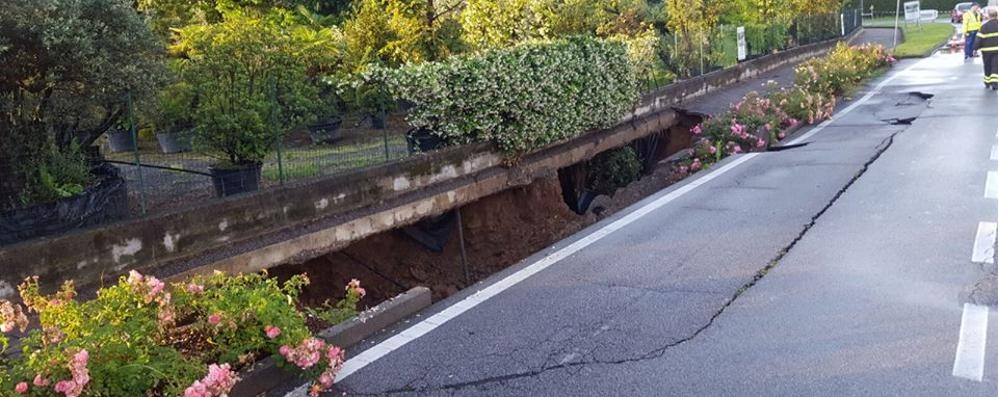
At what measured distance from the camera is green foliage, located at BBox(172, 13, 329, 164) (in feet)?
32.2

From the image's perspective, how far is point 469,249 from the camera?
11.9 metres

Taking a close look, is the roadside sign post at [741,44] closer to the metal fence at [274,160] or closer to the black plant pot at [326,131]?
the metal fence at [274,160]

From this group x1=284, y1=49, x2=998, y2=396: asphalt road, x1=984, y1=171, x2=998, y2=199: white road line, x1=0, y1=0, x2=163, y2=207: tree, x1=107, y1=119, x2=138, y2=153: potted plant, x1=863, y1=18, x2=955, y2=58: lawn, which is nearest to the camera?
x1=284, y1=49, x2=998, y2=396: asphalt road

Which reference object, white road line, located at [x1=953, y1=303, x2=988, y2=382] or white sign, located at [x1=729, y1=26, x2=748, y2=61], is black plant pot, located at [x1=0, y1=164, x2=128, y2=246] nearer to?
white road line, located at [x1=953, y1=303, x2=988, y2=382]

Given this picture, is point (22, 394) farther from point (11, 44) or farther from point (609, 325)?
point (11, 44)

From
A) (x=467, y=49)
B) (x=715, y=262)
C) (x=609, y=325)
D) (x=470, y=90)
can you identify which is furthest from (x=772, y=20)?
(x=609, y=325)

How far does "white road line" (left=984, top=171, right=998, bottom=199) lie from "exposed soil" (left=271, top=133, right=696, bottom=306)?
4.49m

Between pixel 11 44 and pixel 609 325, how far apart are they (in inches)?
228

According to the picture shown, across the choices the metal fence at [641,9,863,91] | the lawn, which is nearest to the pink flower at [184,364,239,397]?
the metal fence at [641,9,863,91]

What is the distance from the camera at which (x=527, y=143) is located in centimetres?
1248

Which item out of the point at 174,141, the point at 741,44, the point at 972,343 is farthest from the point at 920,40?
the point at 972,343

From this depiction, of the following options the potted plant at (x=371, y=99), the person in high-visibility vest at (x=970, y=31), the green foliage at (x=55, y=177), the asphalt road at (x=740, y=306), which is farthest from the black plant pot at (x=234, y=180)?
the person in high-visibility vest at (x=970, y=31)

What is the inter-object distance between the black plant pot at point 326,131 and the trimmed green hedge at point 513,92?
1.18m

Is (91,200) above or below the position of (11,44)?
below
